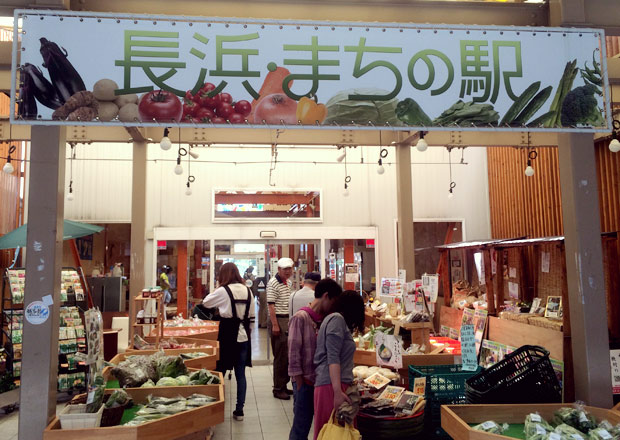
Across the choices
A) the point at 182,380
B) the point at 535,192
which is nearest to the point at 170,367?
the point at 182,380

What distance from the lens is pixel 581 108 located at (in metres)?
3.54

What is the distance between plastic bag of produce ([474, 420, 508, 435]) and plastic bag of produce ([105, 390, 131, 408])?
95.8 inches

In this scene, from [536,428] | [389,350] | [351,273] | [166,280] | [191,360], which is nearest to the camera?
[536,428]

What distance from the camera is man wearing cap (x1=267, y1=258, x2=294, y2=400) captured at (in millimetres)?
6660

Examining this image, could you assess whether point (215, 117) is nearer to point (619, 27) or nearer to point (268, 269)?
point (619, 27)

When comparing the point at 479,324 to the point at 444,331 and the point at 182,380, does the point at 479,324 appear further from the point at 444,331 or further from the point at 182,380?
the point at 182,380

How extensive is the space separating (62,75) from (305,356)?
8.31 feet

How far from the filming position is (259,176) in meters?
11.1

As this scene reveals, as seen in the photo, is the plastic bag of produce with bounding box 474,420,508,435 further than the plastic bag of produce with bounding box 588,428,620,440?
Yes

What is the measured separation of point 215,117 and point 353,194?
8.31m

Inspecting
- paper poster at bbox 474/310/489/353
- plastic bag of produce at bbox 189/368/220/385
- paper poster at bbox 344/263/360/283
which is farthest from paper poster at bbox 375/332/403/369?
paper poster at bbox 344/263/360/283

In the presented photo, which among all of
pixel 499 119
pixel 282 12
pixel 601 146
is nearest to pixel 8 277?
pixel 282 12

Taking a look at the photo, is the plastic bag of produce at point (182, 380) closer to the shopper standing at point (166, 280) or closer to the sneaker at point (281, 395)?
the sneaker at point (281, 395)

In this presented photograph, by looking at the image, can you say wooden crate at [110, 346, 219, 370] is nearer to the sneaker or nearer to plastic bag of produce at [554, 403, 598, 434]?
the sneaker
